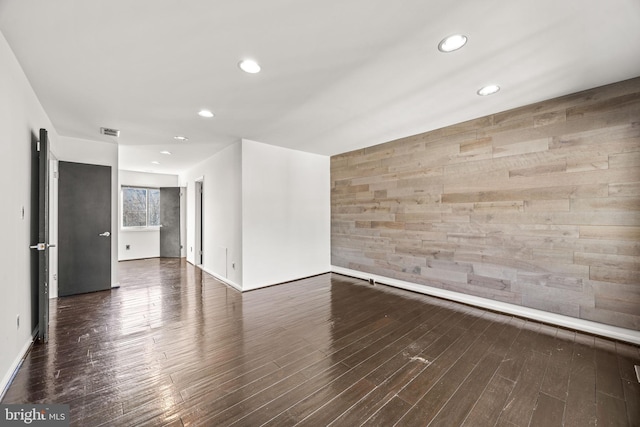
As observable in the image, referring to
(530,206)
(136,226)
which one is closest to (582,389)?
(530,206)

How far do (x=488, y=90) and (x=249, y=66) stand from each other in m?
2.48

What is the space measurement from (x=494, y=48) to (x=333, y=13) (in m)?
1.36

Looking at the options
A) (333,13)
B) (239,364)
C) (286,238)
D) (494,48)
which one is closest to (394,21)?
(333,13)

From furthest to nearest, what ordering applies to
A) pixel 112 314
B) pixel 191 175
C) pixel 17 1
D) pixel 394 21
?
pixel 191 175 → pixel 112 314 → pixel 394 21 → pixel 17 1

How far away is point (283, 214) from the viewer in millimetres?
4836

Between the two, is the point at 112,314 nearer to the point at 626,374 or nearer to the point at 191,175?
the point at 191,175

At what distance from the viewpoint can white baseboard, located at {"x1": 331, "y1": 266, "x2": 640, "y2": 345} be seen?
252 centimetres

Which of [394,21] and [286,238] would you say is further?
[286,238]

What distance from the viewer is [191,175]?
6.79 metres

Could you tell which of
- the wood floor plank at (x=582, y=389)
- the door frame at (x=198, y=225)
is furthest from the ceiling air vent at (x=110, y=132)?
the wood floor plank at (x=582, y=389)

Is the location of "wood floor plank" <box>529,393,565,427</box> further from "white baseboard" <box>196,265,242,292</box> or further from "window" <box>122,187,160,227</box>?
"window" <box>122,187,160,227</box>

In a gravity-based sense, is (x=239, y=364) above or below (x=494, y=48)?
below

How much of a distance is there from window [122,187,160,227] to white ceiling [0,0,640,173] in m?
4.56

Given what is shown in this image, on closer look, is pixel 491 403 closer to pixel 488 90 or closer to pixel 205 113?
pixel 488 90
